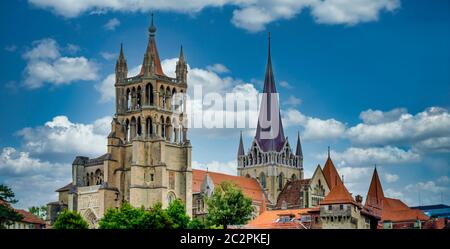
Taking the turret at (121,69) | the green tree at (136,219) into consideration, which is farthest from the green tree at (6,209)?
the turret at (121,69)

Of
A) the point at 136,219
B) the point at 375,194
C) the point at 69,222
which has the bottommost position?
the point at 69,222

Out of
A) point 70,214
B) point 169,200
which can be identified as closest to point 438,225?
point 169,200

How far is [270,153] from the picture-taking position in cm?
12850

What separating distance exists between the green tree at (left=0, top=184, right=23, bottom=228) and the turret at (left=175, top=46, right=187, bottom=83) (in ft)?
128

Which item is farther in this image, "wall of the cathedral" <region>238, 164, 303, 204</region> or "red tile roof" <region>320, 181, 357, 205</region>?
"wall of the cathedral" <region>238, 164, 303, 204</region>

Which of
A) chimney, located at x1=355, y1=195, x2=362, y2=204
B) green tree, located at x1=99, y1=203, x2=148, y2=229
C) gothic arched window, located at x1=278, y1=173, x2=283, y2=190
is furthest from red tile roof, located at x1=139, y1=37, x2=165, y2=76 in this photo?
gothic arched window, located at x1=278, y1=173, x2=283, y2=190

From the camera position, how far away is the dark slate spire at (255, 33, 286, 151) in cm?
12838

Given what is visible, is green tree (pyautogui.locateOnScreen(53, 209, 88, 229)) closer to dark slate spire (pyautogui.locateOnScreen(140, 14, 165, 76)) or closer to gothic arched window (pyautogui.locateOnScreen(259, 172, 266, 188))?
dark slate spire (pyautogui.locateOnScreen(140, 14, 165, 76))

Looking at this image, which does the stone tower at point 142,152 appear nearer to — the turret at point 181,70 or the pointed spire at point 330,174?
the turret at point 181,70

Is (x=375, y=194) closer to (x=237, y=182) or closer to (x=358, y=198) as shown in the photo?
(x=358, y=198)

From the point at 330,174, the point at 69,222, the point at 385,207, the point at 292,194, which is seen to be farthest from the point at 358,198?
the point at 69,222

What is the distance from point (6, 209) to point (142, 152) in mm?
32614
